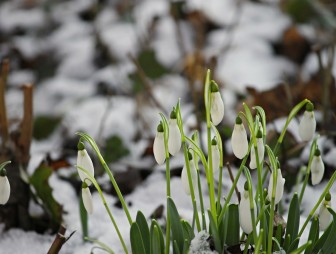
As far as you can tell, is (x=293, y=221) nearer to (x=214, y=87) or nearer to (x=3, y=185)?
(x=214, y=87)

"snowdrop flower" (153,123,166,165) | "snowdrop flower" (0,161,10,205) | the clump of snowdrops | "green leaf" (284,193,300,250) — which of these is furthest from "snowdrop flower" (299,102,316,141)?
"snowdrop flower" (0,161,10,205)

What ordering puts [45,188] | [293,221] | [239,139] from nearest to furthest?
1. [239,139]
2. [293,221]
3. [45,188]

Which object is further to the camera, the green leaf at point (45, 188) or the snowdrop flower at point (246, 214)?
the green leaf at point (45, 188)

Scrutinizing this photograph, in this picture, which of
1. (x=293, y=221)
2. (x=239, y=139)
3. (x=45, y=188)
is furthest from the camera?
(x=45, y=188)

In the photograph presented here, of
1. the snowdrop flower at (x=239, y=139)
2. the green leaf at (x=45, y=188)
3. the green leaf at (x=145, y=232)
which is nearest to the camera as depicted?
the snowdrop flower at (x=239, y=139)

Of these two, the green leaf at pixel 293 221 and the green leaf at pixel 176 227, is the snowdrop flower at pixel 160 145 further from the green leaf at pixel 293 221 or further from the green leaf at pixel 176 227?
the green leaf at pixel 293 221

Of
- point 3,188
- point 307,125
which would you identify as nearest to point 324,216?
point 307,125

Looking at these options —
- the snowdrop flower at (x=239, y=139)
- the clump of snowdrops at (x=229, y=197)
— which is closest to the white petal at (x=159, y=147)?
the clump of snowdrops at (x=229, y=197)

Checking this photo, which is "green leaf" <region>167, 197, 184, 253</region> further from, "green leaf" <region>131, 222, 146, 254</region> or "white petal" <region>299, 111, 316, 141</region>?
"white petal" <region>299, 111, 316, 141</region>
